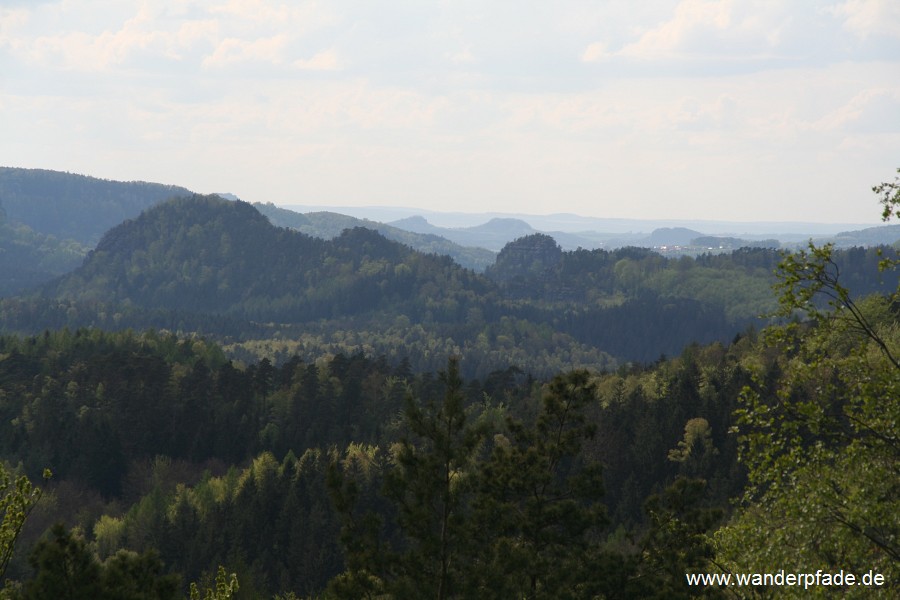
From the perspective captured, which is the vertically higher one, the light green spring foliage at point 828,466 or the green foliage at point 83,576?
the light green spring foliage at point 828,466

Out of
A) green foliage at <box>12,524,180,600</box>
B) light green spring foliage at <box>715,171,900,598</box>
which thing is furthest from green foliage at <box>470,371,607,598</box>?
green foliage at <box>12,524,180,600</box>

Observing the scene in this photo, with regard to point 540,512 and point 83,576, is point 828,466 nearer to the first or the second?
point 540,512

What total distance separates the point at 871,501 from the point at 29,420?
19630 centimetres

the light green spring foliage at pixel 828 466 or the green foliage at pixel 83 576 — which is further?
the green foliage at pixel 83 576

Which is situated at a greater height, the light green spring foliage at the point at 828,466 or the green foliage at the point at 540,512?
the light green spring foliage at the point at 828,466

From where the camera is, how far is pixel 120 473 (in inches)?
7382

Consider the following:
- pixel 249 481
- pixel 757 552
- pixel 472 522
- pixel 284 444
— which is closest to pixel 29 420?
pixel 284 444

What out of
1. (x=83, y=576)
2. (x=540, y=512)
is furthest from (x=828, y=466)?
(x=83, y=576)

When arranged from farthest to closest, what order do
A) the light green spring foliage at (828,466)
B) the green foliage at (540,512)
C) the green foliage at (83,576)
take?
the green foliage at (540,512)
the green foliage at (83,576)
the light green spring foliage at (828,466)

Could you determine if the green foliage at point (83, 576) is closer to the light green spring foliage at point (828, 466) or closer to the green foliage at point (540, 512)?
the green foliage at point (540, 512)

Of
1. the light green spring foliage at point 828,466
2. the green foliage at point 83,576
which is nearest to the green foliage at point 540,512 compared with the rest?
the light green spring foliage at point 828,466

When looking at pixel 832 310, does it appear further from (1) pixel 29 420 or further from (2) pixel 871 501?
(1) pixel 29 420

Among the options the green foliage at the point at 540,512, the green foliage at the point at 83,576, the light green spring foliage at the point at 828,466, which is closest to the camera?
the light green spring foliage at the point at 828,466

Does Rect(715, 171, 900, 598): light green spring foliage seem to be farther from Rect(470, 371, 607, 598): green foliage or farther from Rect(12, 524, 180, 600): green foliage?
Rect(12, 524, 180, 600): green foliage
